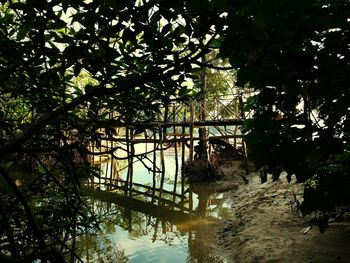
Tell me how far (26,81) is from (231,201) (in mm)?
9456

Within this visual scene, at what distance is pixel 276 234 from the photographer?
22.3 ft

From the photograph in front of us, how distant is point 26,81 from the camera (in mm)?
2578

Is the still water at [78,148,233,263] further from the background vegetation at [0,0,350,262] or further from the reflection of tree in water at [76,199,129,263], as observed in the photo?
the background vegetation at [0,0,350,262]

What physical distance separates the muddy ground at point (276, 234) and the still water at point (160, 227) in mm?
381

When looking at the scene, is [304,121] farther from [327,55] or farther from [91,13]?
[91,13]

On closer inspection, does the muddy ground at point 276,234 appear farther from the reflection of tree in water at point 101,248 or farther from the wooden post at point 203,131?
the wooden post at point 203,131

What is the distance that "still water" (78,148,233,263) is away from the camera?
7.24 metres

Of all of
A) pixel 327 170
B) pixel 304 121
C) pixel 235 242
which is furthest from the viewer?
pixel 235 242

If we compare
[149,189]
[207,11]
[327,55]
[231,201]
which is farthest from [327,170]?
[149,189]

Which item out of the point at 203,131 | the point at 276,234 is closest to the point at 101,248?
the point at 276,234

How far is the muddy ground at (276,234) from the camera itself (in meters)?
5.55

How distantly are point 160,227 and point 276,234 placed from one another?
11.4 ft

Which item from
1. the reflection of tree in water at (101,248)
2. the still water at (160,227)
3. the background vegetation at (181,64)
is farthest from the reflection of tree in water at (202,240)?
the background vegetation at (181,64)

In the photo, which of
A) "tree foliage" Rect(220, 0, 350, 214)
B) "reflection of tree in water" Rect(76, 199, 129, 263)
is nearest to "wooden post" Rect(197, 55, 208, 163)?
"reflection of tree in water" Rect(76, 199, 129, 263)
